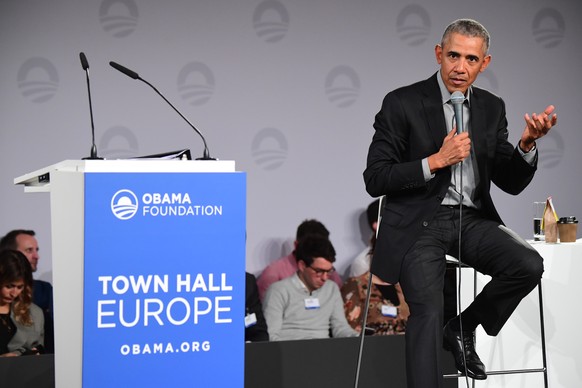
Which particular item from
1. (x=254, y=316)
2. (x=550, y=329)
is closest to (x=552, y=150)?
(x=254, y=316)

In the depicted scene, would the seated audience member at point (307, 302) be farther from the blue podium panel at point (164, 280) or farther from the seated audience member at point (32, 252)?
the blue podium panel at point (164, 280)

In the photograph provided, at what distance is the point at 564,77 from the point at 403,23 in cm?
142

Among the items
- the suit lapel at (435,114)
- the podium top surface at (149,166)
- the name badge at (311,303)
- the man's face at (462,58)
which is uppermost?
the man's face at (462,58)

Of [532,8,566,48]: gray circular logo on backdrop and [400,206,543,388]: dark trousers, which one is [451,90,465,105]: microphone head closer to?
[400,206,543,388]: dark trousers

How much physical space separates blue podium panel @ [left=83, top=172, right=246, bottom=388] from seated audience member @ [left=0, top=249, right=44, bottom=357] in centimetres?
253

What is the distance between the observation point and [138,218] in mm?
2301

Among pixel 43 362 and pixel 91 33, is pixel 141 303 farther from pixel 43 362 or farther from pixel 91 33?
pixel 91 33

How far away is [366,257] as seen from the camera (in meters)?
5.66

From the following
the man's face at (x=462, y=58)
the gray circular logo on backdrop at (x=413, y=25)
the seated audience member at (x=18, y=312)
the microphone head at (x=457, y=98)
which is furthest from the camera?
the gray circular logo on backdrop at (x=413, y=25)

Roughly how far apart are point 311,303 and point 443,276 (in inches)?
97.1

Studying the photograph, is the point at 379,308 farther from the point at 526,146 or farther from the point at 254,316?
the point at 526,146

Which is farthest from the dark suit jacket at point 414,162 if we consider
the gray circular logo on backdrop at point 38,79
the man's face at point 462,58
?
the gray circular logo on backdrop at point 38,79

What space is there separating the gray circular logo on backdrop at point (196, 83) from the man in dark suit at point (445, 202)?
2602mm

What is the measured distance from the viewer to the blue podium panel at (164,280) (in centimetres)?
227
